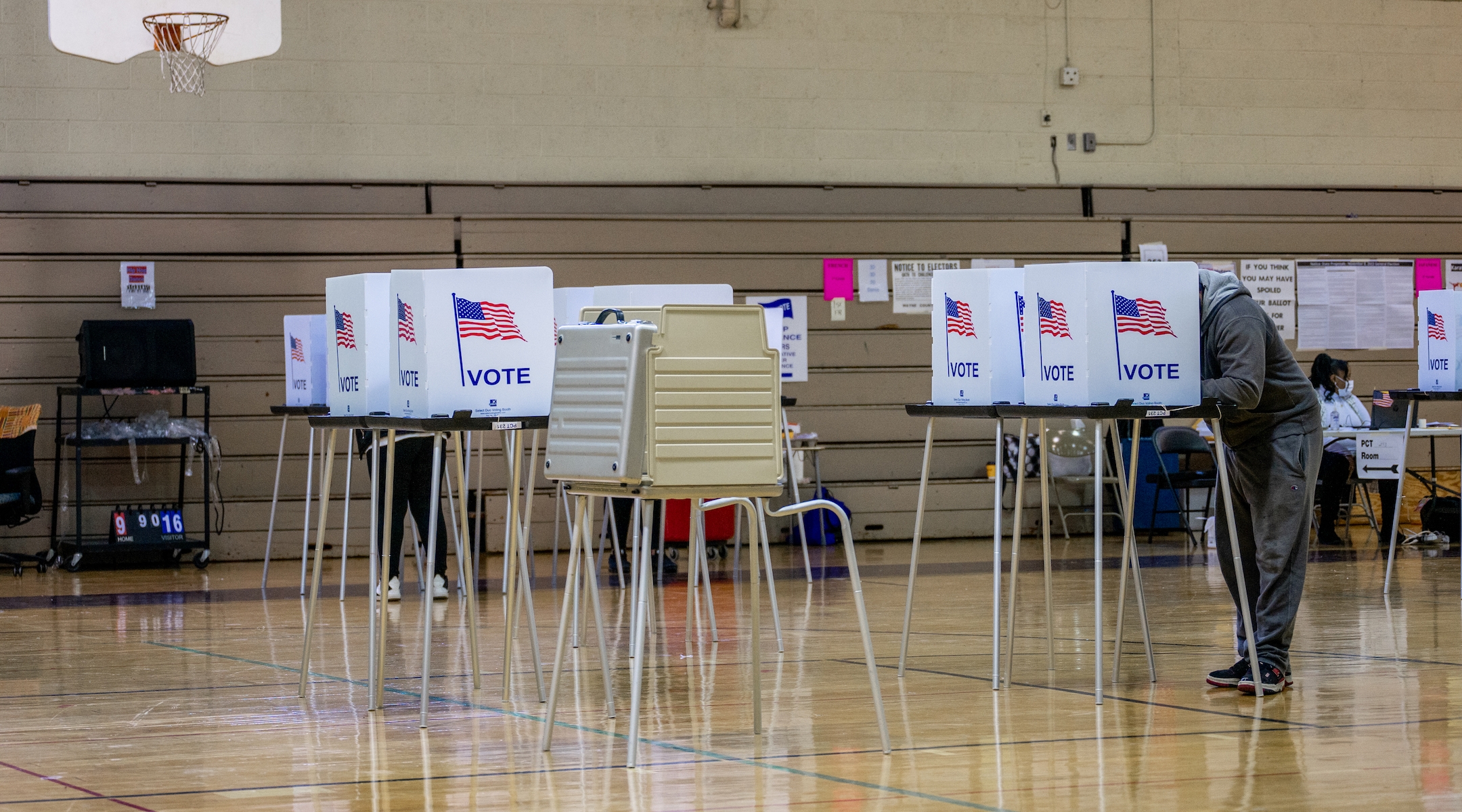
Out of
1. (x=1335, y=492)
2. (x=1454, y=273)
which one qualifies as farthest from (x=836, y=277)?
(x=1454, y=273)

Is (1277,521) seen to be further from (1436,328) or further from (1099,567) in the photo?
(1436,328)

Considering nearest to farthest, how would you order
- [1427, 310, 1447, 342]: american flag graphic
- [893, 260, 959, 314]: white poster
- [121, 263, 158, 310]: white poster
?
1. [1427, 310, 1447, 342]: american flag graphic
2. [121, 263, 158, 310]: white poster
3. [893, 260, 959, 314]: white poster

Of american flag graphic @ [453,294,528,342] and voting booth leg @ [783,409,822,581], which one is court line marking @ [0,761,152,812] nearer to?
american flag graphic @ [453,294,528,342]

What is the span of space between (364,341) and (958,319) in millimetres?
1895

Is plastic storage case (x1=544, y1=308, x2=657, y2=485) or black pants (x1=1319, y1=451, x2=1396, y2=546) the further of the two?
black pants (x1=1319, y1=451, x2=1396, y2=546)

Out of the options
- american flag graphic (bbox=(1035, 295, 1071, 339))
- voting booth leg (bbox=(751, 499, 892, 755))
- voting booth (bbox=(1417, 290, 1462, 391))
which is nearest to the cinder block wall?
voting booth (bbox=(1417, 290, 1462, 391))

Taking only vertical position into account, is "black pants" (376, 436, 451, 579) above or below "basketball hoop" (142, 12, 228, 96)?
below

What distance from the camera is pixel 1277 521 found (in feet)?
14.2

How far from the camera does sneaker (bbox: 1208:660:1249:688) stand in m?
4.46

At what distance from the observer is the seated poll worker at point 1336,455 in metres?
10.3

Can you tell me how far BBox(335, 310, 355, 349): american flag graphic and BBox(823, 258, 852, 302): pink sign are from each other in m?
6.55

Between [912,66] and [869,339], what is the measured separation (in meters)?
2.07

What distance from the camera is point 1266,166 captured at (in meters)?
11.8

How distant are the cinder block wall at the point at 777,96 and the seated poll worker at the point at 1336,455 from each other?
77.7 inches
